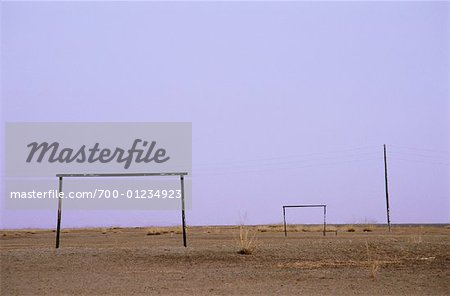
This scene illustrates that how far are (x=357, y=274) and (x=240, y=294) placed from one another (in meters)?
4.33

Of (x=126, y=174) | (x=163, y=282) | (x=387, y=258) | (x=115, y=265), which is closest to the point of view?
(x=163, y=282)

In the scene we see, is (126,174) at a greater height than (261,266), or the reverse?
(126,174)

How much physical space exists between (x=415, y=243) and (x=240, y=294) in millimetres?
11616

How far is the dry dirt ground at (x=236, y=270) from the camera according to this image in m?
14.5

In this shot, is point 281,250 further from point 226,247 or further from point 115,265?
point 115,265

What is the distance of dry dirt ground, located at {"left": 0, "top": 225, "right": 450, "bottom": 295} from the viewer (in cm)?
1446

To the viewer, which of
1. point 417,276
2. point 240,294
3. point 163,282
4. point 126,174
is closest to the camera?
point 240,294

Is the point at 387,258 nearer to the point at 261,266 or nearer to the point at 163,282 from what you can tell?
the point at 261,266

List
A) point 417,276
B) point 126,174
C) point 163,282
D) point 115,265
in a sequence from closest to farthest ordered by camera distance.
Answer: point 163,282
point 417,276
point 115,265
point 126,174

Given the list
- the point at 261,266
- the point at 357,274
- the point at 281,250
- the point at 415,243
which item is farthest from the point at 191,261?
the point at 415,243

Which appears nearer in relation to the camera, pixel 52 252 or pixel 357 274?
pixel 357 274

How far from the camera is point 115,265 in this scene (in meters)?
18.3

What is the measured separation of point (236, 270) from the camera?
690 inches

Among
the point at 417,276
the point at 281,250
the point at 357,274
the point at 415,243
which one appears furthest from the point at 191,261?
the point at 415,243
